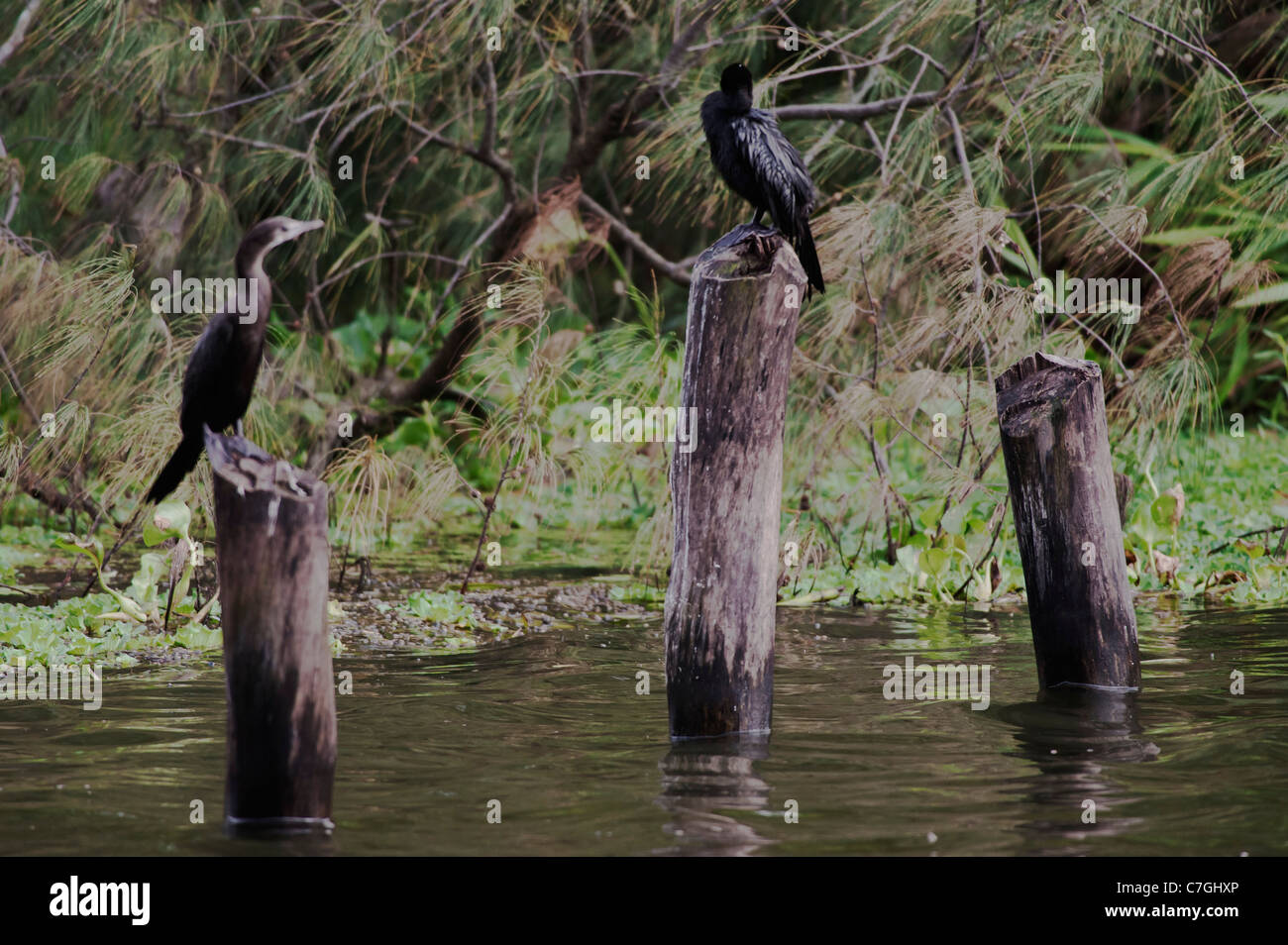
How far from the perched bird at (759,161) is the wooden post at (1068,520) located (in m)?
0.79

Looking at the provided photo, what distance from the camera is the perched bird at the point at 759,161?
13.9ft

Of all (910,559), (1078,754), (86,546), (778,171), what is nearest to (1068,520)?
(1078,754)

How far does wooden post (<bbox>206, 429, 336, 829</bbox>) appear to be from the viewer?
288 cm

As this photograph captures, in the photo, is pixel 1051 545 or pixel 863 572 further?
pixel 863 572

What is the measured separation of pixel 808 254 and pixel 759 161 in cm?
33

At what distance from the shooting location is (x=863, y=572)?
20.7ft

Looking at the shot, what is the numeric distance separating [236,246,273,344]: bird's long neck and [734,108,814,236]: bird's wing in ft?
4.99

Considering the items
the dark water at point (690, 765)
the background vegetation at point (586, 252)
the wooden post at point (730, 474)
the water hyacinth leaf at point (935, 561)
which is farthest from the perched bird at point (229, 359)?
the water hyacinth leaf at point (935, 561)

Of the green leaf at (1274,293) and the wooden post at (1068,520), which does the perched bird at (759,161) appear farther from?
the green leaf at (1274,293)

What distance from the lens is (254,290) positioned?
3.50 meters

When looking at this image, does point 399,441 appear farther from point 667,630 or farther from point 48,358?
point 667,630

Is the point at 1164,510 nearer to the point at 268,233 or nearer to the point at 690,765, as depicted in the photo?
the point at 690,765
